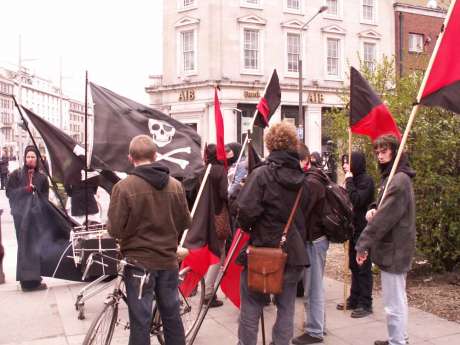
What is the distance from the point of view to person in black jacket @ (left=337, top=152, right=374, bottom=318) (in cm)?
614

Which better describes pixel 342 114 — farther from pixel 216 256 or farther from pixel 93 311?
pixel 93 311

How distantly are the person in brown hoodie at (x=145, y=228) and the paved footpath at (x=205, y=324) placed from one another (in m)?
1.35

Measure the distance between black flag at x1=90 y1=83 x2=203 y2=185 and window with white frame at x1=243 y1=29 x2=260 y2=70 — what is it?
2548 centimetres

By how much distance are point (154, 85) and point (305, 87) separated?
9.12 m

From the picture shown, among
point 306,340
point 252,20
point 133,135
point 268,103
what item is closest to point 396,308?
point 306,340

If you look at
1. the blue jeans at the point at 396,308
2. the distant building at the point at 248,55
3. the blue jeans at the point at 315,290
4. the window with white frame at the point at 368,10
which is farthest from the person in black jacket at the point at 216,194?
the window with white frame at the point at 368,10

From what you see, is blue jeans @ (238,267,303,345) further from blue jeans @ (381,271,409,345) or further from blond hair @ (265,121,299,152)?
blond hair @ (265,121,299,152)

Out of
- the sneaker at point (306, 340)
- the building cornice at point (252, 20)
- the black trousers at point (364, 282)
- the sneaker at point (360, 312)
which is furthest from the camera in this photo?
the building cornice at point (252, 20)

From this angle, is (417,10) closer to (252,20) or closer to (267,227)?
(252,20)

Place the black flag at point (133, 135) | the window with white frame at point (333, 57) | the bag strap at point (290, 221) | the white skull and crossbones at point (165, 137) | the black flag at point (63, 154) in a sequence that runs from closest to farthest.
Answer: the bag strap at point (290, 221), the black flag at point (133, 135), the white skull and crossbones at point (165, 137), the black flag at point (63, 154), the window with white frame at point (333, 57)

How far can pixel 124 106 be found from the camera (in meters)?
5.79

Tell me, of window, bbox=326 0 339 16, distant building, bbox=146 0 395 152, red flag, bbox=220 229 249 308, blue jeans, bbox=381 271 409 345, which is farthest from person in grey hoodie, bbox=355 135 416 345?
window, bbox=326 0 339 16

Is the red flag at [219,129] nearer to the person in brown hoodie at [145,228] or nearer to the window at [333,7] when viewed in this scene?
the person in brown hoodie at [145,228]

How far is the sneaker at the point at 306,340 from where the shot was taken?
203 inches
